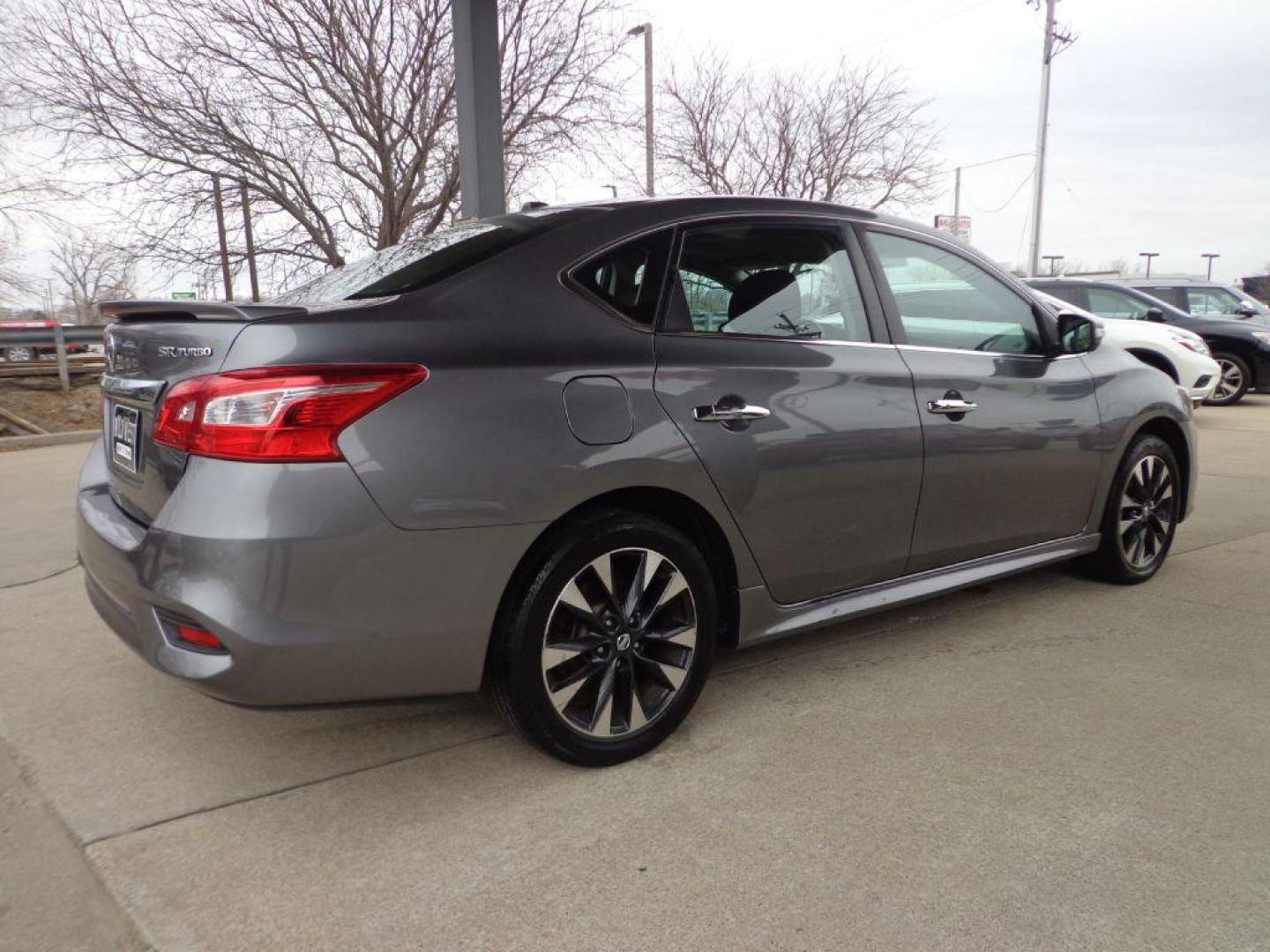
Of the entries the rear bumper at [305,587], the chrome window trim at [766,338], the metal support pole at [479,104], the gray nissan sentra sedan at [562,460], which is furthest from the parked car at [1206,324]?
the rear bumper at [305,587]

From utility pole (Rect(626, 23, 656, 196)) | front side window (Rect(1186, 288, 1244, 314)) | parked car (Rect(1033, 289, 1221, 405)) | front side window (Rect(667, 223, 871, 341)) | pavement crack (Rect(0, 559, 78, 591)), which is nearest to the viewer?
front side window (Rect(667, 223, 871, 341))

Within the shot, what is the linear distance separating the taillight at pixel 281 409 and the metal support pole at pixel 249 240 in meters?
12.1

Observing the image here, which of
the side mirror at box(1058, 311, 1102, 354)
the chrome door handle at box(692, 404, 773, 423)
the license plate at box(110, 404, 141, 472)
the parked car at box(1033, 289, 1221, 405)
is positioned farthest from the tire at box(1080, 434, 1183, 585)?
the parked car at box(1033, 289, 1221, 405)

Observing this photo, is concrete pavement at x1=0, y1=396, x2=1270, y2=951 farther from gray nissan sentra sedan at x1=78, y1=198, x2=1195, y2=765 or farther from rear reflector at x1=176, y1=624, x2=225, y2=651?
rear reflector at x1=176, y1=624, x2=225, y2=651

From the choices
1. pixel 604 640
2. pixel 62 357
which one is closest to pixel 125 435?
pixel 604 640

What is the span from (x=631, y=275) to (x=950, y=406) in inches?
51.5

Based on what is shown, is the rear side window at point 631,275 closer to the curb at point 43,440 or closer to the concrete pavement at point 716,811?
the concrete pavement at point 716,811

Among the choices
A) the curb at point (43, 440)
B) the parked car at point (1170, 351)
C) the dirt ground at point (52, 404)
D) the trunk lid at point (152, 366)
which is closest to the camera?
the trunk lid at point (152, 366)

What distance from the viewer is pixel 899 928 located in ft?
6.31

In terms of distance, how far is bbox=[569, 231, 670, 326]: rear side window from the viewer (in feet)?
8.47

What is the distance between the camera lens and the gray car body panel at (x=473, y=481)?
82.3 inches

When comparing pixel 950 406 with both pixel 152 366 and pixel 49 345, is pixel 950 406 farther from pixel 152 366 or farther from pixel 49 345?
pixel 49 345

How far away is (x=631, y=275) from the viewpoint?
105 inches

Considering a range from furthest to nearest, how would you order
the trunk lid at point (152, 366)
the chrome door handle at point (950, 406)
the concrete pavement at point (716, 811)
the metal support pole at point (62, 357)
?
1. the metal support pole at point (62, 357)
2. the chrome door handle at point (950, 406)
3. the trunk lid at point (152, 366)
4. the concrete pavement at point (716, 811)
